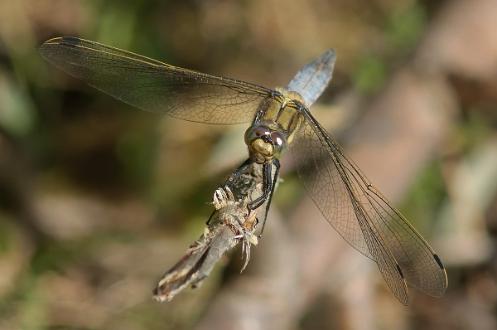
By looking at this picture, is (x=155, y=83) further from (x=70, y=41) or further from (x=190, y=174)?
(x=190, y=174)

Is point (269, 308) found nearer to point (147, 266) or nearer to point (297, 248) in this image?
point (297, 248)

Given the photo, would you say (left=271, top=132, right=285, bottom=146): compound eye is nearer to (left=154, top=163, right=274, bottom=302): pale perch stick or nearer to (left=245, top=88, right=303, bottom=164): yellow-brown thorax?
(left=245, top=88, right=303, bottom=164): yellow-brown thorax

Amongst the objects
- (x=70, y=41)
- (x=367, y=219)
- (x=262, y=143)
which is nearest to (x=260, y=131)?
(x=262, y=143)

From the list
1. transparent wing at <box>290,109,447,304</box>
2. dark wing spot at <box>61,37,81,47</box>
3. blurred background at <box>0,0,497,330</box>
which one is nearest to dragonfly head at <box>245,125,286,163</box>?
transparent wing at <box>290,109,447,304</box>

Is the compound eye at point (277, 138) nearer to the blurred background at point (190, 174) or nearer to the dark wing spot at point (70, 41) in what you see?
the dark wing spot at point (70, 41)

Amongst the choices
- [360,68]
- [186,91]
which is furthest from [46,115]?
[186,91]

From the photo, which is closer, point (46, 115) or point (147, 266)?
point (147, 266)

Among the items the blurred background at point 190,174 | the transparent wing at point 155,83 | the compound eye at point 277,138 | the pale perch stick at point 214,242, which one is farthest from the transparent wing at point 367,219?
the blurred background at point 190,174
